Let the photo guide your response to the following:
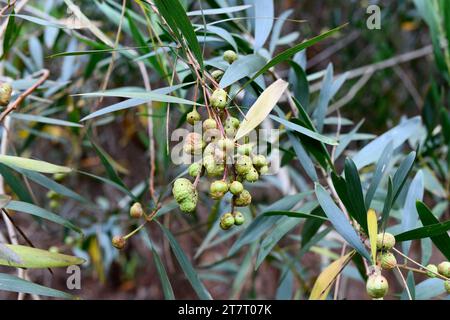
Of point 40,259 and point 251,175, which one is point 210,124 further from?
point 40,259

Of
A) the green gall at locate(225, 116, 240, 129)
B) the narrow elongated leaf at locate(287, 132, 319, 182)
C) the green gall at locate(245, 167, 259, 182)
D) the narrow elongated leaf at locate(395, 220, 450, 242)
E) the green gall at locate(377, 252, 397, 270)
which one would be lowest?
the green gall at locate(377, 252, 397, 270)

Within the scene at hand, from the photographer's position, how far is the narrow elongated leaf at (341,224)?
1.84ft

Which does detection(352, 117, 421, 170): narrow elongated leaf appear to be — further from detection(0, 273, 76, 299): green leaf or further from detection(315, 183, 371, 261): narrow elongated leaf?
detection(0, 273, 76, 299): green leaf

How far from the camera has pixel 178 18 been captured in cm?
55

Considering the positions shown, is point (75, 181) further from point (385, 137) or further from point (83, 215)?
point (385, 137)

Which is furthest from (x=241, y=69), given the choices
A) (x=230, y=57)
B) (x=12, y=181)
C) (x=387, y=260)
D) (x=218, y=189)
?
(x=12, y=181)

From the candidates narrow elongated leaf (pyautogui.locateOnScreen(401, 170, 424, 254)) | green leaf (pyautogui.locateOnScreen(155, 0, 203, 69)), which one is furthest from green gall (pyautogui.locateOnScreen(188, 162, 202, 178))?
narrow elongated leaf (pyautogui.locateOnScreen(401, 170, 424, 254))

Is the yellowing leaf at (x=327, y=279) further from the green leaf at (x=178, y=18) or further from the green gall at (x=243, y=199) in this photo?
the green leaf at (x=178, y=18)

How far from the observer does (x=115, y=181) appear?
757 millimetres

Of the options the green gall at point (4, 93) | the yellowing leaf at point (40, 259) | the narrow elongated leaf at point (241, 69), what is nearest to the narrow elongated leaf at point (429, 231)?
the narrow elongated leaf at point (241, 69)

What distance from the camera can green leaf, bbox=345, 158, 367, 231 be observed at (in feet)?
1.88

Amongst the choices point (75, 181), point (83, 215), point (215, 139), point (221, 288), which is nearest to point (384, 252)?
point (215, 139)

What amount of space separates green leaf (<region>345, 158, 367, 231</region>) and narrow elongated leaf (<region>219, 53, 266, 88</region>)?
157 millimetres

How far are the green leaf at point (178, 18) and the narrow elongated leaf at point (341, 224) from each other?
21cm
